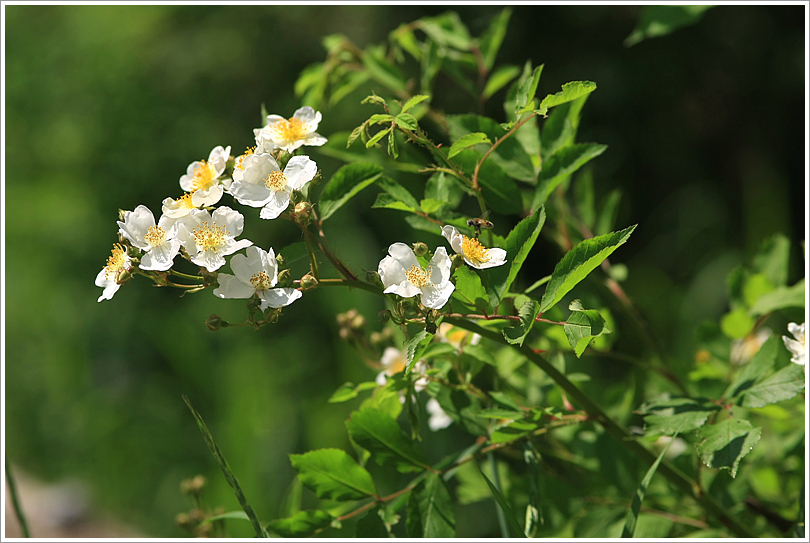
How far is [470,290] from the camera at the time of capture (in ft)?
2.02

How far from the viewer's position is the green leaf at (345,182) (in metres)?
0.68

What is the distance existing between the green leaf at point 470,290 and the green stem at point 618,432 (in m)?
0.02

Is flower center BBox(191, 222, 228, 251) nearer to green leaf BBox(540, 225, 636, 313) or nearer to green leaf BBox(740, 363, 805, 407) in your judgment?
green leaf BBox(540, 225, 636, 313)

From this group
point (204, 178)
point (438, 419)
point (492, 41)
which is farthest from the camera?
point (492, 41)

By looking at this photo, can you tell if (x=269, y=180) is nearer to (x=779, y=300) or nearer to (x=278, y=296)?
(x=278, y=296)

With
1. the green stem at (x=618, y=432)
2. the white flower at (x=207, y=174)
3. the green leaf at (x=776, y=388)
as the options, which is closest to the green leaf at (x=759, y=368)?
the green leaf at (x=776, y=388)

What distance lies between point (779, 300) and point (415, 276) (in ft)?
1.87

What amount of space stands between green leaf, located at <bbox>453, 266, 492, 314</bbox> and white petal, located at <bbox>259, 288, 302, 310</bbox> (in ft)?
0.48

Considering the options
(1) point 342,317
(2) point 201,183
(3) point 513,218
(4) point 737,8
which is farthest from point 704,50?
(2) point 201,183

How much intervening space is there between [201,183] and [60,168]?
2.50 meters

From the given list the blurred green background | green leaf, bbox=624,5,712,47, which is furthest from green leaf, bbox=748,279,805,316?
the blurred green background

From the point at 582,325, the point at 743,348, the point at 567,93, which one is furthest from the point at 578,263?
the point at 743,348

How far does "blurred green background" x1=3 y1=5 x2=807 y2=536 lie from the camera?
2.16 metres

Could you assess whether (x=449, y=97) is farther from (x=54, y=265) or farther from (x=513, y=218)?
(x=54, y=265)
